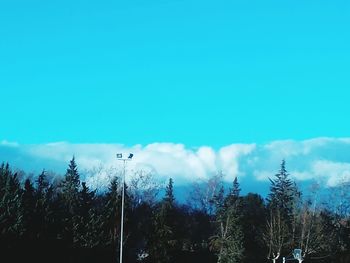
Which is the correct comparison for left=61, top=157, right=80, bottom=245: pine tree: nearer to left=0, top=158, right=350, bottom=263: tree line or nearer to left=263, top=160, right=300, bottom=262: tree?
left=0, top=158, right=350, bottom=263: tree line

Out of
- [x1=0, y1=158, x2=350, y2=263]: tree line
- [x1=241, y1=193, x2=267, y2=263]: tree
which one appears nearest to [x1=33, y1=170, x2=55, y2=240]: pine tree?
[x1=0, y1=158, x2=350, y2=263]: tree line

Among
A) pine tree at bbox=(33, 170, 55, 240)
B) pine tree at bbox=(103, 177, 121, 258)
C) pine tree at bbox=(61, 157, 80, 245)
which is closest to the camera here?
pine tree at bbox=(33, 170, 55, 240)

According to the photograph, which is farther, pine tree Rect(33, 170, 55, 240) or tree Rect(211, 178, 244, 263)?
tree Rect(211, 178, 244, 263)

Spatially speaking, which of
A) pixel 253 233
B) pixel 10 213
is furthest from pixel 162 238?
pixel 253 233

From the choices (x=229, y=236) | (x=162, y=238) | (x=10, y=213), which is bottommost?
(x=162, y=238)

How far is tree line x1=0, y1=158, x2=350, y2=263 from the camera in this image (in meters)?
49.4

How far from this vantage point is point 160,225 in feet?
188

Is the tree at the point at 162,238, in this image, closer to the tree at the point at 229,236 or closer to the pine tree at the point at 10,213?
the tree at the point at 229,236

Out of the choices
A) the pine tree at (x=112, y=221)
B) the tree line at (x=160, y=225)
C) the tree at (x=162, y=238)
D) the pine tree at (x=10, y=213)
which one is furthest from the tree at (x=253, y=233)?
the pine tree at (x=10, y=213)

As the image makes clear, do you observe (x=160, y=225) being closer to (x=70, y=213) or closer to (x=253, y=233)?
(x=70, y=213)

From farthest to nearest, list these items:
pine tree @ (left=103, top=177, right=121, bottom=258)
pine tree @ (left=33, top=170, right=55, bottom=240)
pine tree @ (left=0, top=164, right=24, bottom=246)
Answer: pine tree @ (left=103, top=177, right=121, bottom=258), pine tree @ (left=33, top=170, right=55, bottom=240), pine tree @ (left=0, top=164, right=24, bottom=246)

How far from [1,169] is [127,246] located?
664 inches

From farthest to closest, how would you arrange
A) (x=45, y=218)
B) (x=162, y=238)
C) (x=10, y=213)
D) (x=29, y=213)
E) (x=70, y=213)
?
(x=162, y=238), (x=70, y=213), (x=45, y=218), (x=29, y=213), (x=10, y=213)

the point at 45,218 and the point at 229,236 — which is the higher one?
the point at 45,218
